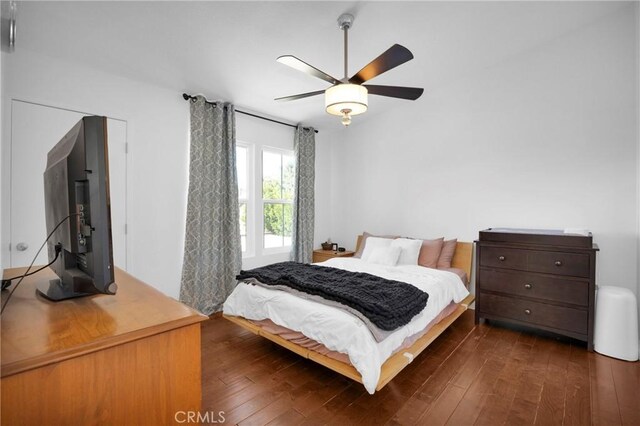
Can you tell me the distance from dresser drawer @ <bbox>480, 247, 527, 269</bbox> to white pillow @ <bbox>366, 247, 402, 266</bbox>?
917 mm

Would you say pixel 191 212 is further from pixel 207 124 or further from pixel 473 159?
pixel 473 159

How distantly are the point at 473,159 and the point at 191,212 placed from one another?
3.49 metres

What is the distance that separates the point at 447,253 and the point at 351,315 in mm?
2143

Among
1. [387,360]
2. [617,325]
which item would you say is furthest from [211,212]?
[617,325]

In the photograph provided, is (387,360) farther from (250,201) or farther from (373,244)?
(250,201)

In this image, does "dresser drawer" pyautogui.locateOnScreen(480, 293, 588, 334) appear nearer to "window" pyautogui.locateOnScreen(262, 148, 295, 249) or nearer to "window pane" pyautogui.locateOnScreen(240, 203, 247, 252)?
"window" pyautogui.locateOnScreen(262, 148, 295, 249)

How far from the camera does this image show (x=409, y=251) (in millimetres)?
3592

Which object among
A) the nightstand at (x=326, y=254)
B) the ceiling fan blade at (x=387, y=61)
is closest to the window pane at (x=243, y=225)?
the nightstand at (x=326, y=254)

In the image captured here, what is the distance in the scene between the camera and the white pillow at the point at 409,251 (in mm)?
3561

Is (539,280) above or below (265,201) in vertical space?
below

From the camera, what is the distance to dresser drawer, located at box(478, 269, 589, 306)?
2574 millimetres

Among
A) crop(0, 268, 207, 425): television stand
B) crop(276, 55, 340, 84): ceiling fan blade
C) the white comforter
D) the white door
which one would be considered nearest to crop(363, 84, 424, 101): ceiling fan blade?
crop(276, 55, 340, 84): ceiling fan blade

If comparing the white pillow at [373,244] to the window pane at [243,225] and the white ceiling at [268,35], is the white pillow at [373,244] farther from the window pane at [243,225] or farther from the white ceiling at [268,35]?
the white ceiling at [268,35]

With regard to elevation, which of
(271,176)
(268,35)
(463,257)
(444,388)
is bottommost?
(444,388)
